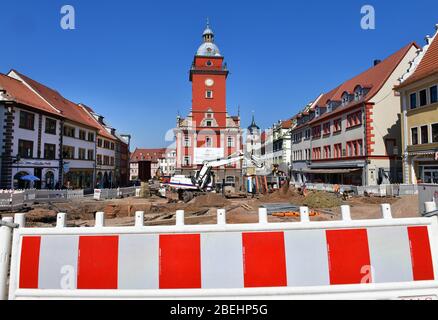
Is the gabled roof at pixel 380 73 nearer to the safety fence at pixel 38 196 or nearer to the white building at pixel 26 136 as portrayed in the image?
the safety fence at pixel 38 196

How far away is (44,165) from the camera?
2961 cm

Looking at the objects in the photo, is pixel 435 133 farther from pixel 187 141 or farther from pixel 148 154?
pixel 148 154

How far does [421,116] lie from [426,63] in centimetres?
497

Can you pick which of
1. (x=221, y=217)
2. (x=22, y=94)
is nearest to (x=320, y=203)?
(x=221, y=217)

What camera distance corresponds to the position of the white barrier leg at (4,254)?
9.27ft

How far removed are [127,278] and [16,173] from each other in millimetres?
30211

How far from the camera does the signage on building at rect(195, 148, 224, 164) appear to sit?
48.7m

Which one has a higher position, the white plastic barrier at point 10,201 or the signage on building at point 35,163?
the signage on building at point 35,163

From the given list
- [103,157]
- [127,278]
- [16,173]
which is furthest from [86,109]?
[127,278]

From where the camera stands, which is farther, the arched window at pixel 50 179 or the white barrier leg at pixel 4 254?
the arched window at pixel 50 179

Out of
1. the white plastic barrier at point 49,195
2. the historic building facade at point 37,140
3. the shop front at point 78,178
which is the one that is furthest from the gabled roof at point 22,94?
the white plastic barrier at point 49,195

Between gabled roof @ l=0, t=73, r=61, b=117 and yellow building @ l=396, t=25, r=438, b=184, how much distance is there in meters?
36.9

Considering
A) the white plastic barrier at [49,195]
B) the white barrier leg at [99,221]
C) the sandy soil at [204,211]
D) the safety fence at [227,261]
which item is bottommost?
the sandy soil at [204,211]

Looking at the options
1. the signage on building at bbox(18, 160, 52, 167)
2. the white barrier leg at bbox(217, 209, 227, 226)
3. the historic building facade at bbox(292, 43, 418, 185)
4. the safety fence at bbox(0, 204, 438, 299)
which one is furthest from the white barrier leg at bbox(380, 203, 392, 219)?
the signage on building at bbox(18, 160, 52, 167)
